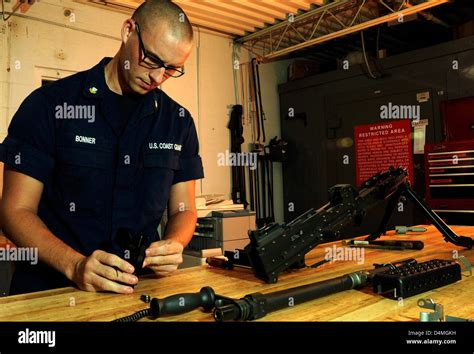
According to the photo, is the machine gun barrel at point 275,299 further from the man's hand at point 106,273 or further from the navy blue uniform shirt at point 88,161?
the navy blue uniform shirt at point 88,161

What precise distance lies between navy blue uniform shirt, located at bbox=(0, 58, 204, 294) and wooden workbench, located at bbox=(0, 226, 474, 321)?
29cm

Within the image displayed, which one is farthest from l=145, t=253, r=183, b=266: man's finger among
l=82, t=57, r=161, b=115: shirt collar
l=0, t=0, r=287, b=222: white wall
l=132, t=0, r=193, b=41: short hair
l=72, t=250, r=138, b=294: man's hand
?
l=0, t=0, r=287, b=222: white wall

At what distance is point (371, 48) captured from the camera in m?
6.05

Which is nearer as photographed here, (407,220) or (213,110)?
(407,220)

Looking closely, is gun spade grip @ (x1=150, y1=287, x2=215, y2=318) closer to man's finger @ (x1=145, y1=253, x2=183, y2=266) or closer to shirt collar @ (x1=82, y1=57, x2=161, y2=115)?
man's finger @ (x1=145, y1=253, x2=183, y2=266)

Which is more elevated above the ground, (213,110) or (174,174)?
(213,110)

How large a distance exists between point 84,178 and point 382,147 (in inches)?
164

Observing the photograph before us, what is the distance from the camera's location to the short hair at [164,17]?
4.32ft

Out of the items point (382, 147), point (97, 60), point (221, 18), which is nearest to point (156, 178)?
point (97, 60)

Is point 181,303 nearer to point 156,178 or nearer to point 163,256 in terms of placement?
point 163,256

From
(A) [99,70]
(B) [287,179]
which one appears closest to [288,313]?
(A) [99,70]

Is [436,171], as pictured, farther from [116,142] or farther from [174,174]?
[116,142]

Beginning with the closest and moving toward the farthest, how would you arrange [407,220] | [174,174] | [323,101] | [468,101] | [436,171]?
[174,174]
[436,171]
[468,101]
[407,220]
[323,101]
